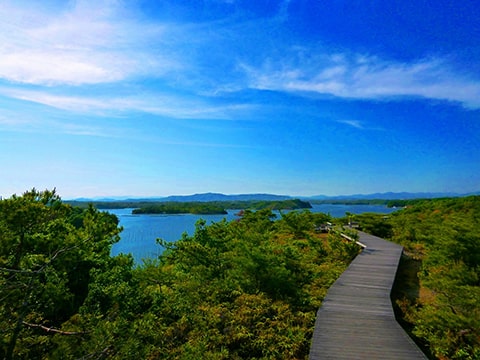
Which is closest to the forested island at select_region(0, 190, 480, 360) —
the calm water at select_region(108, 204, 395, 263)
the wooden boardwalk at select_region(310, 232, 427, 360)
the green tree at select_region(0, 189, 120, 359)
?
the green tree at select_region(0, 189, 120, 359)

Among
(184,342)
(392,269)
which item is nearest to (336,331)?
(184,342)

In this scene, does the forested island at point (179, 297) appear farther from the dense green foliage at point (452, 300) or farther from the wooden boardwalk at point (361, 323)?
the wooden boardwalk at point (361, 323)

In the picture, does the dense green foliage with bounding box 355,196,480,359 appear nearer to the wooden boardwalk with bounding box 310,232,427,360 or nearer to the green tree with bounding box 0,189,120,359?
the wooden boardwalk with bounding box 310,232,427,360

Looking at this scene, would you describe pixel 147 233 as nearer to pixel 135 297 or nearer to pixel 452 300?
pixel 135 297

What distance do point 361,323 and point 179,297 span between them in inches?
189

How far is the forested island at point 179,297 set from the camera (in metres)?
5.60

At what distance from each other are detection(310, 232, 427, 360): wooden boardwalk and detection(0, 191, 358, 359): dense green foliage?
0.71 m

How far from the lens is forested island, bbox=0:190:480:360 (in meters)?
5.60

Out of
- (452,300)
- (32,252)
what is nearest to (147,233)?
(32,252)

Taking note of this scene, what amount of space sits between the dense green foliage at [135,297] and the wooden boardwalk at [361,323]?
71cm

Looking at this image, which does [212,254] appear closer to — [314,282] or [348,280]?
[314,282]

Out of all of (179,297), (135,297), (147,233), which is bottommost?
(147,233)

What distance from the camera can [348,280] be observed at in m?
10.1

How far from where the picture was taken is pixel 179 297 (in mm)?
8898
